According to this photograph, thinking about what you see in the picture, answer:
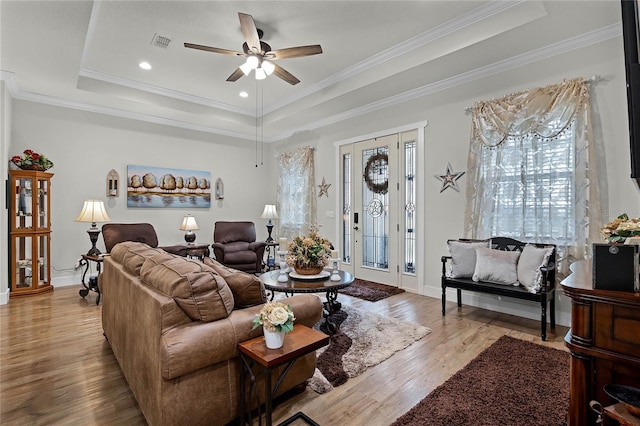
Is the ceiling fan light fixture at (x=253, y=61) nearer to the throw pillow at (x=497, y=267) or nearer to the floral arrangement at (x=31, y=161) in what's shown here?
the throw pillow at (x=497, y=267)

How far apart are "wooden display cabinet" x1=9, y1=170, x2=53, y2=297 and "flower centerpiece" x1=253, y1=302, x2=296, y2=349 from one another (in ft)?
15.6

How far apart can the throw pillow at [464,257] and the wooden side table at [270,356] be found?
A: 8.20ft

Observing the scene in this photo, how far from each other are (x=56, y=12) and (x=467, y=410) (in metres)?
4.58

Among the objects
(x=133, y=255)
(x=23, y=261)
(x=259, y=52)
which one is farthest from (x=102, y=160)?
(x=133, y=255)

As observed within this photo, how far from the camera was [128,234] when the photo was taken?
15.9 ft

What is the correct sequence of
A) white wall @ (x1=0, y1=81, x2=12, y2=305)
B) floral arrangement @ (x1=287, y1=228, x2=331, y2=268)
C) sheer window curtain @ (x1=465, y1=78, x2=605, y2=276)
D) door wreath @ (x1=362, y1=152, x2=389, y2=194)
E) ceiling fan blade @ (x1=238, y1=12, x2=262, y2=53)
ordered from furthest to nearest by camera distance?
door wreath @ (x1=362, y1=152, x2=389, y2=194)
white wall @ (x1=0, y1=81, x2=12, y2=305)
floral arrangement @ (x1=287, y1=228, x2=331, y2=268)
sheer window curtain @ (x1=465, y1=78, x2=605, y2=276)
ceiling fan blade @ (x1=238, y1=12, x2=262, y2=53)

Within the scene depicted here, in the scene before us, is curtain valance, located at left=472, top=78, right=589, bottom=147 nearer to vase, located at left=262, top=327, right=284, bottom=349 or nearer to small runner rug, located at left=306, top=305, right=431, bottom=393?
small runner rug, located at left=306, top=305, right=431, bottom=393

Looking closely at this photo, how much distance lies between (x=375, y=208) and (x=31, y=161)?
5.19 metres

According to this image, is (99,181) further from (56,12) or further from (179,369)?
(179,369)

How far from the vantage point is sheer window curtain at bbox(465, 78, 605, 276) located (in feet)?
10.6

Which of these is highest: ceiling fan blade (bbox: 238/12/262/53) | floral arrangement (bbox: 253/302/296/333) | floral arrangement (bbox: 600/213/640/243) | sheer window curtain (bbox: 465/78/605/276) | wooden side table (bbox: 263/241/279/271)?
ceiling fan blade (bbox: 238/12/262/53)

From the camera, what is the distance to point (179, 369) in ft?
4.89

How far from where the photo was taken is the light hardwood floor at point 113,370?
6.35 ft

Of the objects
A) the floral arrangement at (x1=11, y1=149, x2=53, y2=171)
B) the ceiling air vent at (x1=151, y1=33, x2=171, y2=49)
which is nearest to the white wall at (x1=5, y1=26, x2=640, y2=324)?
the floral arrangement at (x1=11, y1=149, x2=53, y2=171)
